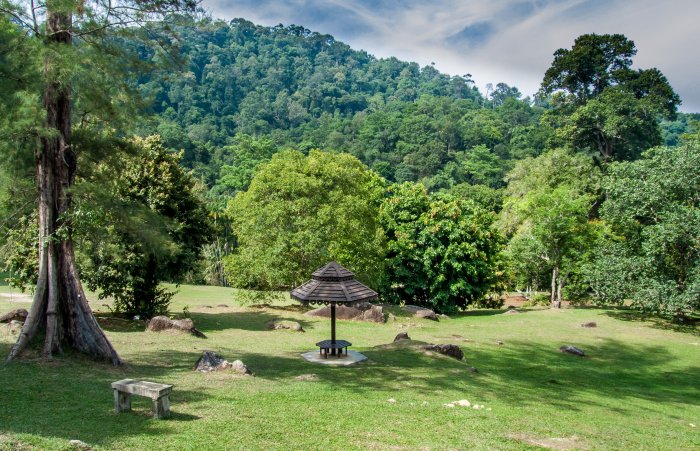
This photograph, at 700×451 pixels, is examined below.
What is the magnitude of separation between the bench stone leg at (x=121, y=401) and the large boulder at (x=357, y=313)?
1538cm

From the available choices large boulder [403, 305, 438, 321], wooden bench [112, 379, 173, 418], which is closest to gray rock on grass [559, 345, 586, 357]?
large boulder [403, 305, 438, 321]

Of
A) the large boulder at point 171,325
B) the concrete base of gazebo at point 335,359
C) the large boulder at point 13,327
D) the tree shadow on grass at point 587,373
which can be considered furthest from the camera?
the large boulder at point 171,325

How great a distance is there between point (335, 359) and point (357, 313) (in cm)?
935

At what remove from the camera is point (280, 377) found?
12.0 m

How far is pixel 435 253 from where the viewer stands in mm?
28328

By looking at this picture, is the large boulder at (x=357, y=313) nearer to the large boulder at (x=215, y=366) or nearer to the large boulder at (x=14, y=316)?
the large boulder at (x=14, y=316)

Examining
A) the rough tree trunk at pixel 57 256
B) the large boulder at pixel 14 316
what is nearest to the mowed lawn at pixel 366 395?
the rough tree trunk at pixel 57 256

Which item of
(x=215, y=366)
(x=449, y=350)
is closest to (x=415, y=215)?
(x=449, y=350)

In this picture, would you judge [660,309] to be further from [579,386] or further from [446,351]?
[446,351]

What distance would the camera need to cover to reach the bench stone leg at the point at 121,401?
8.23 metres

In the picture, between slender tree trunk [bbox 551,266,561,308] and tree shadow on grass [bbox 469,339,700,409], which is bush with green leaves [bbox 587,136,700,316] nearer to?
tree shadow on grass [bbox 469,339,700,409]

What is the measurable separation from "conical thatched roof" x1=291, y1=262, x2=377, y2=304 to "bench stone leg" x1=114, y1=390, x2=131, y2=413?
6274 mm

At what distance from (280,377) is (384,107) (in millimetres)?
135889

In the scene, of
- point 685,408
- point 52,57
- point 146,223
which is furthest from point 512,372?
point 52,57
